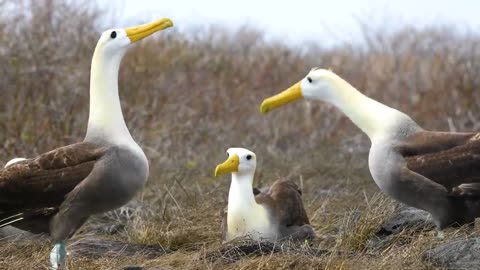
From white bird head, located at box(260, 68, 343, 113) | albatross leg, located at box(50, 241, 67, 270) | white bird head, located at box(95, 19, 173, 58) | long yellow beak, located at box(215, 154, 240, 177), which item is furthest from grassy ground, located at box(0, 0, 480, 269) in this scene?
white bird head, located at box(95, 19, 173, 58)

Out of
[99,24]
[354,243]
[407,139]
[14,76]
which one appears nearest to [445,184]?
[407,139]

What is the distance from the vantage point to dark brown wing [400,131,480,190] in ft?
15.3

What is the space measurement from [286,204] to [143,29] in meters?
1.24

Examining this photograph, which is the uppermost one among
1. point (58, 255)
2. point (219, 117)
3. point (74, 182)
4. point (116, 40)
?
point (116, 40)

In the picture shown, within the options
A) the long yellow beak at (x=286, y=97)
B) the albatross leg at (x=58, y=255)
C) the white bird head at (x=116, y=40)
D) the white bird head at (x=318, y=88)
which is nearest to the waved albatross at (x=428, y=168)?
the white bird head at (x=318, y=88)

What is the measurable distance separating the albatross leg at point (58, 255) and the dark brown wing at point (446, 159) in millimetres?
1512

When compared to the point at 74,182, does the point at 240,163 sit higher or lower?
lower

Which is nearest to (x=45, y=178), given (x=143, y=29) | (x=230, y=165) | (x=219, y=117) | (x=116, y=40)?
(x=116, y=40)

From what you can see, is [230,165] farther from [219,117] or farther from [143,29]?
[219,117]

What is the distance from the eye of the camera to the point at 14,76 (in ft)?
29.8

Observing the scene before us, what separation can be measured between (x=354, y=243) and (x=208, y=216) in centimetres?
109

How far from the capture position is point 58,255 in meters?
4.50

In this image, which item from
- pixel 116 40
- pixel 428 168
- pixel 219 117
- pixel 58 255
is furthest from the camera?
pixel 219 117

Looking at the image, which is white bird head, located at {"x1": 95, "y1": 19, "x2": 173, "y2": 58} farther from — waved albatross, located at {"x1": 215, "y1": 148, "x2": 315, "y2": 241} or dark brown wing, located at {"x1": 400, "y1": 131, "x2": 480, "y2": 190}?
dark brown wing, located at {"x1": 400, "y1": 131, "x2": 480, "y2": 190}
